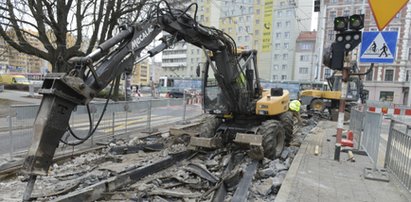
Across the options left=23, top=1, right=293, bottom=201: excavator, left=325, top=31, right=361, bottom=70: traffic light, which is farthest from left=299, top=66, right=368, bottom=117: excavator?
left=325, top=31, right=361, bottom=70: traffic light

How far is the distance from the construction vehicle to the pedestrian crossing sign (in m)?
11.4

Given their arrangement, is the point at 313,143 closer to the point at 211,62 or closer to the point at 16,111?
the point at 211,62

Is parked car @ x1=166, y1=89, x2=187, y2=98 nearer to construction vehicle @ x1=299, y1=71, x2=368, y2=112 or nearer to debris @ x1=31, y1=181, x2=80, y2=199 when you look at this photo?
construction vehicle @ x1=299, y1=71, x2=368, y2=112

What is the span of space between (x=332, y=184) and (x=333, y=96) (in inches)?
542

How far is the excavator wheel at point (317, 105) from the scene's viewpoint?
18.3 meters

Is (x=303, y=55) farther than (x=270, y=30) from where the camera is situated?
No

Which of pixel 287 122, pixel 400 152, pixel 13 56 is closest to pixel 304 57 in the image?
pixel 13 56

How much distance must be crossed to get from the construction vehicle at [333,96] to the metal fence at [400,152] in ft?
39.0

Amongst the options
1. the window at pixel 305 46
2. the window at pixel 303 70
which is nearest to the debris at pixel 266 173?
the window at pixel 303 70

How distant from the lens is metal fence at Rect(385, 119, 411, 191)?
5.32m

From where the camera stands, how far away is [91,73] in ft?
12.2

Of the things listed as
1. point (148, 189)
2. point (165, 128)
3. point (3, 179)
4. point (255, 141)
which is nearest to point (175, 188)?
point (148, 189)

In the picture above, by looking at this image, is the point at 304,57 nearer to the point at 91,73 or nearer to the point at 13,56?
the point at 13,56

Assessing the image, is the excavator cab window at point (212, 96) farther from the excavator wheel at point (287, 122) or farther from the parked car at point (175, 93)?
the parked car at point (175, 93)
